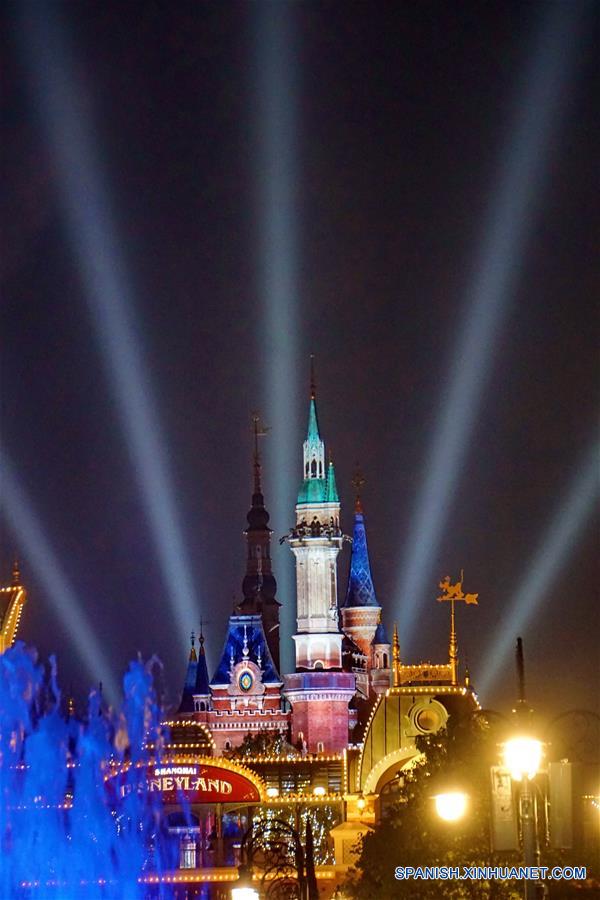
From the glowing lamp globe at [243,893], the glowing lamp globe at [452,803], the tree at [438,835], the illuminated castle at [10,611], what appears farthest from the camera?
the illuminated castle at [10,611]

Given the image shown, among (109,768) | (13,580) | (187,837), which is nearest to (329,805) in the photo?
(109,768)

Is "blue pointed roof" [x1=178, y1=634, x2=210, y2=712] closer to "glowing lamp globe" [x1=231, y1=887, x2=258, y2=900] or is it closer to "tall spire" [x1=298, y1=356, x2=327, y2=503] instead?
"tall spire" [x1=298, y1=356, x2=327, y2=503]

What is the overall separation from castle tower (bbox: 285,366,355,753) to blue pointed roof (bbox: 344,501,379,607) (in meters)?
16.0

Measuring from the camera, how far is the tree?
38031 mm

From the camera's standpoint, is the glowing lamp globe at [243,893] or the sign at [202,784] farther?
the sign at [202,784]

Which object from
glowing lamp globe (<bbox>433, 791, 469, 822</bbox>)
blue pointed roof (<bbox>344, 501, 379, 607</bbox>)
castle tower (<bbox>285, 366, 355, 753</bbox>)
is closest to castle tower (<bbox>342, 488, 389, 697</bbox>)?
blue pointed roof (<bbox>344, 501, 379, 607</bbox>)

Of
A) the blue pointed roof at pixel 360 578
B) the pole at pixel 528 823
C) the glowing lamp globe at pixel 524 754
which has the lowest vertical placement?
the pole at pixel 528 823

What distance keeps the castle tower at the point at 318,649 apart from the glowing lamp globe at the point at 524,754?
326 ft

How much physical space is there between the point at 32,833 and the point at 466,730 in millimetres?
30794

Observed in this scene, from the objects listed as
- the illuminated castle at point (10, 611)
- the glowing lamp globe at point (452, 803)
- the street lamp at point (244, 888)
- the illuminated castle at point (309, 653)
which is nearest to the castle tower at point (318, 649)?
the illuminated castle at point (309, 653)

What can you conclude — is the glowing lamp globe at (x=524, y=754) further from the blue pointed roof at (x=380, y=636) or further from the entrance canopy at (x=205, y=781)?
the blue pointed roof at (x=380, y=636)

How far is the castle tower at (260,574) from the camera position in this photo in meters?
144

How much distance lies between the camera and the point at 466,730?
4391cm

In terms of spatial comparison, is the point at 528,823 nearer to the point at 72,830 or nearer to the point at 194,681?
the point at 72,830
